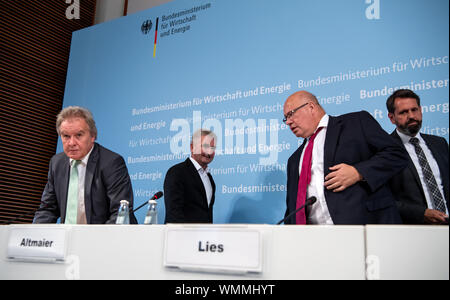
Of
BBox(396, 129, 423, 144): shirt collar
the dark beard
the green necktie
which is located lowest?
the green necktie

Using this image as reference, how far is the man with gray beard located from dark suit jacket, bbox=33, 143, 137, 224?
5.46ft

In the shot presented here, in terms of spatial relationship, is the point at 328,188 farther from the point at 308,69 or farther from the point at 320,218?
the point at 308,69

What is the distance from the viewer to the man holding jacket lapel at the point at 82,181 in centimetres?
247

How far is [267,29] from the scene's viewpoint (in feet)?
12.4

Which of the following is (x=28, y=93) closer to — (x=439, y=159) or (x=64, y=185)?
(x=64, y=185)

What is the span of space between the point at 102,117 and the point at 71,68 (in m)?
0.92

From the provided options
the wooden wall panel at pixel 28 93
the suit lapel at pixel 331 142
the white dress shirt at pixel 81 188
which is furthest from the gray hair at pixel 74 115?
the wooden wall panel at pixel 28 93

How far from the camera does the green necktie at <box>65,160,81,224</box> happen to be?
2.53 meters

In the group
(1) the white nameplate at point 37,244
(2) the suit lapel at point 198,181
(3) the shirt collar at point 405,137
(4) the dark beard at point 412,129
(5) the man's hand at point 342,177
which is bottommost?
(1) the white nameplate at point 37,244

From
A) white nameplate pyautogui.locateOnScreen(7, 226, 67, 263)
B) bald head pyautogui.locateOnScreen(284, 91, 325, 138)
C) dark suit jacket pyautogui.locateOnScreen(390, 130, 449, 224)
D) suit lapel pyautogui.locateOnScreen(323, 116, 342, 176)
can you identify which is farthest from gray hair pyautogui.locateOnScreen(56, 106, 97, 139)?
dark suit jacket pyautogui.locateOnScreen(390, 130, 449, 224)

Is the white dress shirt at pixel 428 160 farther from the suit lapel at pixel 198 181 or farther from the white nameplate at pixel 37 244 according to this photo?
the white nameplate at pixel 37 244

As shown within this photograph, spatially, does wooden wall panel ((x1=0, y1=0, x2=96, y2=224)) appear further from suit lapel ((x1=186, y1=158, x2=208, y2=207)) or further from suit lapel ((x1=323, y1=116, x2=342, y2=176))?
suit lapel ((x1=323, y1=116, x2=342, y2=176))

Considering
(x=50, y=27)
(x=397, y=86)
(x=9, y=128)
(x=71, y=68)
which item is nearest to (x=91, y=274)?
(x=397, y=86)

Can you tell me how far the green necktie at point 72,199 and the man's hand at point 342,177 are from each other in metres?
1.47
